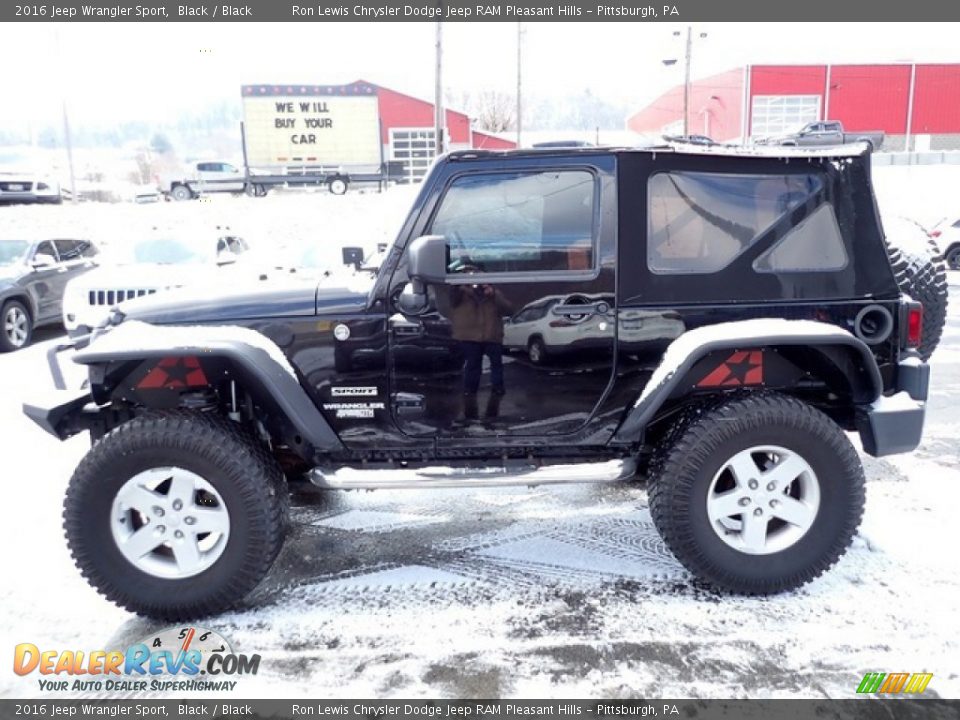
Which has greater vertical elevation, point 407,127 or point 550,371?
point 407,127

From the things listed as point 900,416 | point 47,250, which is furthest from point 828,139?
point 47,250

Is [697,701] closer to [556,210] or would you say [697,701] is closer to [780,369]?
[780,369]

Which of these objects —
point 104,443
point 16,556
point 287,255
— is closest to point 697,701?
point 104,443

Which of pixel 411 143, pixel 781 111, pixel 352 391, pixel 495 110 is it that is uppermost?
pixel 495 110

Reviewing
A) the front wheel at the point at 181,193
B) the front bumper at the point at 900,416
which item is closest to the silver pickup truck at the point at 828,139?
the front bumper at the point at 900,416

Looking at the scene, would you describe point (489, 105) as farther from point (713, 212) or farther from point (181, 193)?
point (713, 212)

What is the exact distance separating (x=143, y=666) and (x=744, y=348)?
2.85 meters

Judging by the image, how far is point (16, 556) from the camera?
377 centimetres

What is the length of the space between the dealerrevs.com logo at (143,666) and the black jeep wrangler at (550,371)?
0.21 metres

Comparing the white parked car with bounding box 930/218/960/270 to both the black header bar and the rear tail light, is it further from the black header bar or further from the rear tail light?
the black header bar

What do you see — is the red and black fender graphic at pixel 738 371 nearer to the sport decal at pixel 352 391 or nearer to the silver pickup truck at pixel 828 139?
the silver pickup truck at pixel 828 139

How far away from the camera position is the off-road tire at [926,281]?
3809mm

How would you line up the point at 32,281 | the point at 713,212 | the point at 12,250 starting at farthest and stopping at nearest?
1. the point at 12,250
2. the point at 32,281
3. the point at 713,212

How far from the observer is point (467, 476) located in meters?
3.38
